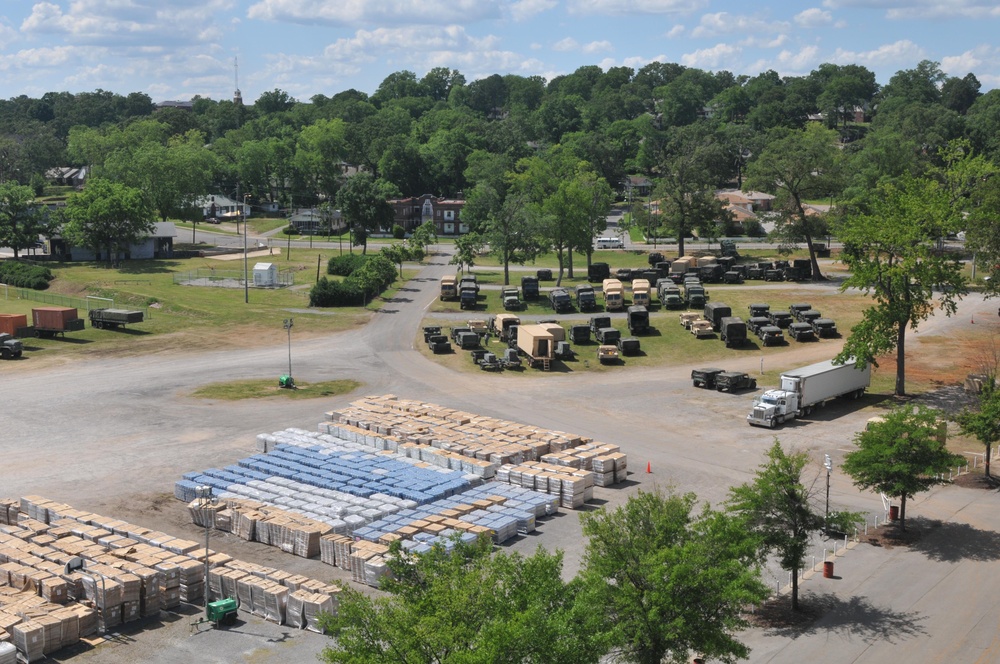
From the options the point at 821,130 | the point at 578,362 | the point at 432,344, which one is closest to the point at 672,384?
the point at 578,362

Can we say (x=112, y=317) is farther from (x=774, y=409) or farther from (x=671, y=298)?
(x=774, y=409)

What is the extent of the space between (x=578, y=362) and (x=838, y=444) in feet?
72.7

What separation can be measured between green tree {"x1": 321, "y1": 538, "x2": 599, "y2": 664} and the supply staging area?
358 inches

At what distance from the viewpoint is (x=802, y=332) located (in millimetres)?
76250

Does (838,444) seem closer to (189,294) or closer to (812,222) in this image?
(812,222)

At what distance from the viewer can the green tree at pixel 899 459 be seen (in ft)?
135

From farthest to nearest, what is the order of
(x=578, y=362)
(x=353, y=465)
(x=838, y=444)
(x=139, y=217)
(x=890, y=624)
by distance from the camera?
(x=139, y=217) → (x=578, y=362) → (x=838, y=444) → (x=353, y=465) → (x=890, y=624)

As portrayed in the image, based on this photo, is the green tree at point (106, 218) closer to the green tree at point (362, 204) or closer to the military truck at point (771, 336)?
the green tree at point (362, 204)

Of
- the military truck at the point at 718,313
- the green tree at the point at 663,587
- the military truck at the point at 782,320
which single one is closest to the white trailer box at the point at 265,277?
the military truck at the point at 718,313

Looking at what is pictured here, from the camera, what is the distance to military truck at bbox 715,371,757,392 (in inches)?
2530

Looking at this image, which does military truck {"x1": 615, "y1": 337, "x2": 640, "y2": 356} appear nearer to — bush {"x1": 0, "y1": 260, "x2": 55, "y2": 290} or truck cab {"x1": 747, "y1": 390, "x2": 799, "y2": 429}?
truck cab {"x1": 747, "y1": 390, "x2": 799, "y2": 429}

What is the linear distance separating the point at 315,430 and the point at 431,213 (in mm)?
101676

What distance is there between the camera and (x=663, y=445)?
5441 cm

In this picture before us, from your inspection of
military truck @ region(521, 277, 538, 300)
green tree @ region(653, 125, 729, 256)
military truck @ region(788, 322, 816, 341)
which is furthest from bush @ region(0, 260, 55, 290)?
military truck @ region(788, 322, 816, 341)
